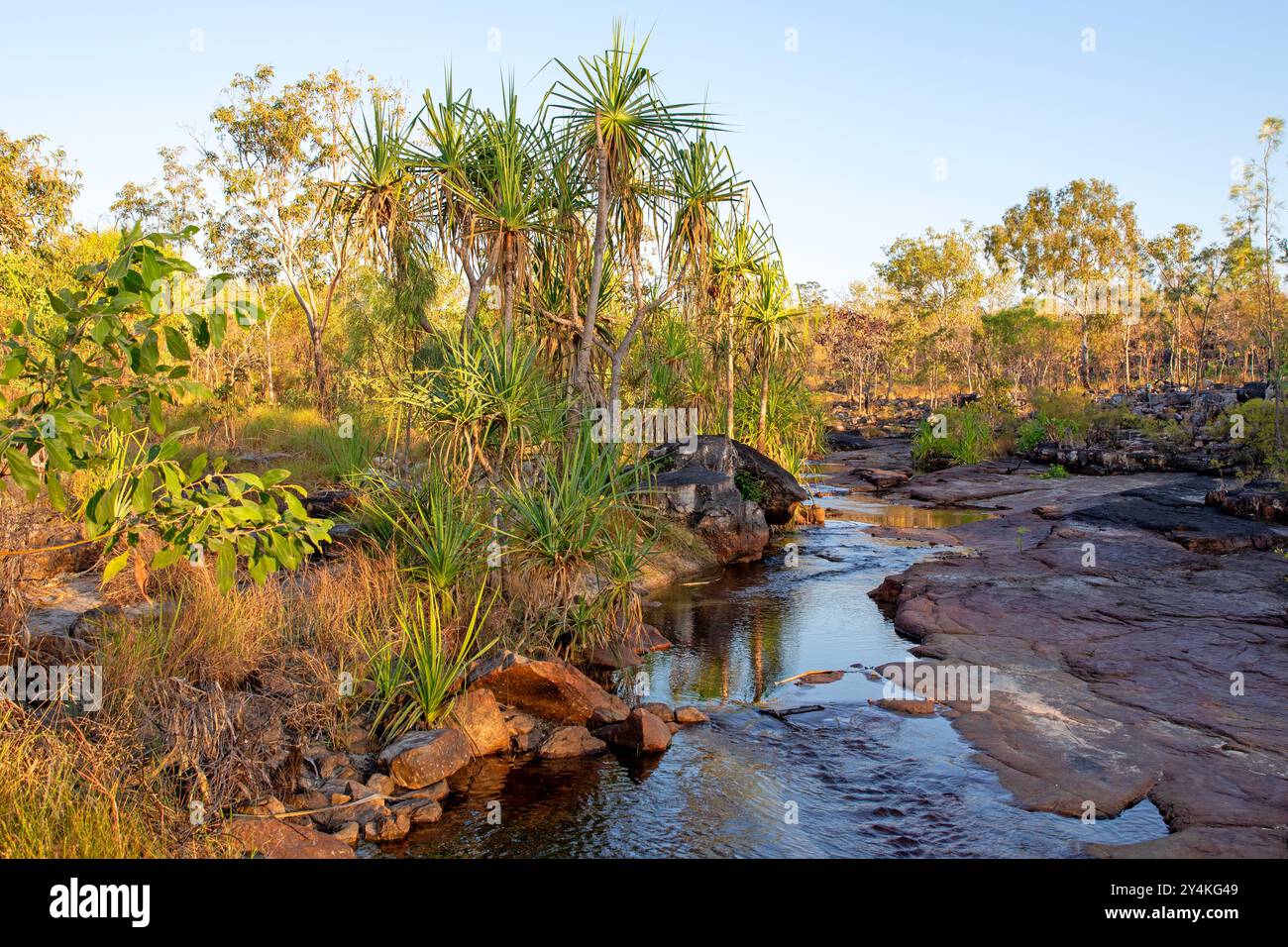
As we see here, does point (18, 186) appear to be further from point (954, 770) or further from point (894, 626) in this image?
point (954, 770)

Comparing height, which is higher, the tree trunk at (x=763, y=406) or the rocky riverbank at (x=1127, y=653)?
the tree trunk at (x=763, y=406)

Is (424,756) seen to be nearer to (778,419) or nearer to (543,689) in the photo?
(543,689)

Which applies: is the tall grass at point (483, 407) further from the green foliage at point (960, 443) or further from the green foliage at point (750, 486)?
the green foliage at point (960, 443)

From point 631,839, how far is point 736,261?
12123 mm

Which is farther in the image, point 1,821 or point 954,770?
point 954,770

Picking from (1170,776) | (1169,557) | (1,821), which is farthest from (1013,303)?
(1,821)

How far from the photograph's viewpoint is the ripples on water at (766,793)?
16.4 ft

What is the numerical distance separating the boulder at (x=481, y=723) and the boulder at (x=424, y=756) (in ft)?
0.71

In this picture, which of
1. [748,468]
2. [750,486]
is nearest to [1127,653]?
[750,486]

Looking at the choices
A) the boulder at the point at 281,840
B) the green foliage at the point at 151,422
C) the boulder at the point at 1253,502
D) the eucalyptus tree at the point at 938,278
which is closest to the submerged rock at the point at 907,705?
the boulder at the point at 281,840

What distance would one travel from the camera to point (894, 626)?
960 centimetres

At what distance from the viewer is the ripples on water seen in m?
4.99

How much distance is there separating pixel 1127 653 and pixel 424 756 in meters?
6.02
